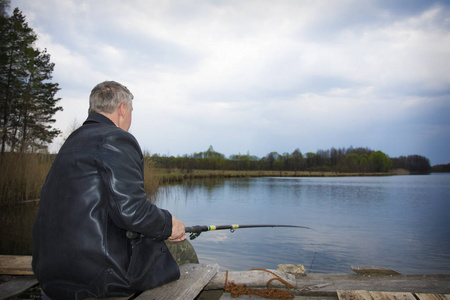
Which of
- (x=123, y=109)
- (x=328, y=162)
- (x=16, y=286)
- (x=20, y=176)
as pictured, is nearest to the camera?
(x=123, y=109)

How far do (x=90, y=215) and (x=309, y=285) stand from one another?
6.08 feet

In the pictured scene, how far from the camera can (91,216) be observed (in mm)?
1636

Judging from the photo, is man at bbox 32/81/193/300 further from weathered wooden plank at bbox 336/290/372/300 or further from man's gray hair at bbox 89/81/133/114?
weathered wooden plank at bbox 336/290/372/300

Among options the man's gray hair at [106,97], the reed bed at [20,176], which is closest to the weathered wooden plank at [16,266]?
the man's gray hair at [106,97]

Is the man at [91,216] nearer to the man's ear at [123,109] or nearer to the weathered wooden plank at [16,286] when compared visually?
the man's ear at [123,109]

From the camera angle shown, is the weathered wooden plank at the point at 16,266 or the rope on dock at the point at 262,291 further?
the weathered wooden plank at the point at 16,266

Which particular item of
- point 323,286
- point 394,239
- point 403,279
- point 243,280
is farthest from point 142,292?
point 394,239

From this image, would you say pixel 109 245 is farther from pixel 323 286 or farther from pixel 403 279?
pixel 403 279

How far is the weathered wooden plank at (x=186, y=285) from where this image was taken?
198 cm

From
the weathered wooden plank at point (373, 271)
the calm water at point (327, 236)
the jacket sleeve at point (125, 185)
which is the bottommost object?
the calm water at point (327, 236)

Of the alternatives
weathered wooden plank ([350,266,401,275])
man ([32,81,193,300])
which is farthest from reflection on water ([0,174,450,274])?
man ([32,81,193,300])

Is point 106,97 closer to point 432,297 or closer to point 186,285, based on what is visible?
point 186,285

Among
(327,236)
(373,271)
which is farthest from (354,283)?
(327,236)

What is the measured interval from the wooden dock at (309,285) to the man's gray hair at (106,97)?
3.98 ft
